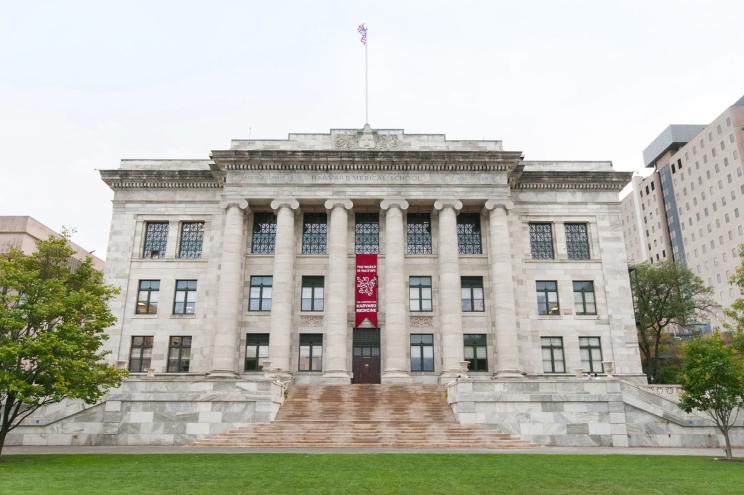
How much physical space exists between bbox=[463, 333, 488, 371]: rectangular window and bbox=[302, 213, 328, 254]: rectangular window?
1182 centimetres

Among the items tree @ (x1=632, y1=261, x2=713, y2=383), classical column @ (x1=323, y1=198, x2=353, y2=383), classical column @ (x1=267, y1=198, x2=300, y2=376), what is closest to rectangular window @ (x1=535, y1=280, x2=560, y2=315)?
classical column @ (x1=323, y1=198, x2=353, y2=383)

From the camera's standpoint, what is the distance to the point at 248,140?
41.2m

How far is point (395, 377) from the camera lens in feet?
116

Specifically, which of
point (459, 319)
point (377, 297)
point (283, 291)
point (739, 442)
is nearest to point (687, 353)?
point (739, 442)

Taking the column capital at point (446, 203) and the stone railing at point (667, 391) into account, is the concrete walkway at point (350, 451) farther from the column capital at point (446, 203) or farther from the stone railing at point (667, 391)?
the column capital at point (446, 203)

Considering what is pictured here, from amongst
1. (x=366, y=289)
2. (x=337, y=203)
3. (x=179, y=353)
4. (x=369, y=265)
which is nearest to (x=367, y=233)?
(x=369, y=265)

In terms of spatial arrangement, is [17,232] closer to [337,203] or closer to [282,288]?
[282,288]

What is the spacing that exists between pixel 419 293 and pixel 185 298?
53.2 ft

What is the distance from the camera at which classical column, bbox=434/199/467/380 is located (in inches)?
1419

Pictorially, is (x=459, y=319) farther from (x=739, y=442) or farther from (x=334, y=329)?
(x=739, y=442)

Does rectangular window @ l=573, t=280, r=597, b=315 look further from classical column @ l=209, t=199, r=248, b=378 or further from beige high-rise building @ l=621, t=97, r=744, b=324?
beige high-rise building @ l=621, t=97, r=744, b=324

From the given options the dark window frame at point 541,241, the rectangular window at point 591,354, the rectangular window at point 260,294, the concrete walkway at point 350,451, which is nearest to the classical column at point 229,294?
the rectangular window at point 260,294

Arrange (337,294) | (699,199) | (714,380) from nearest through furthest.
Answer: (714,380), (337,294), (699,199)

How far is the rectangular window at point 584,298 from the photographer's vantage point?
3956 centimetres
